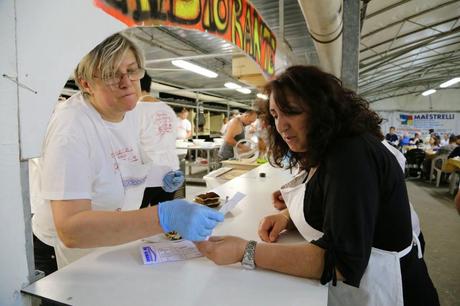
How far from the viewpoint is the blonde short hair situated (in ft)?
3.55

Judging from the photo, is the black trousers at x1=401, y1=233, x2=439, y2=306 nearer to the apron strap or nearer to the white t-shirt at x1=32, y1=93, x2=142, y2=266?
the apron strap

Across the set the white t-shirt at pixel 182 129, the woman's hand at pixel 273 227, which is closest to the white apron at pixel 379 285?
the woman's hand at pixel 273 227

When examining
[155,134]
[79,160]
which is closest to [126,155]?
[79,160]

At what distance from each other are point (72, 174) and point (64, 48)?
0.43 meters

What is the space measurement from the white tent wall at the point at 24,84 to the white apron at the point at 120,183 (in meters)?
0.36

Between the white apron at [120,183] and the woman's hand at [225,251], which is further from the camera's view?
the white apron at [120,183]

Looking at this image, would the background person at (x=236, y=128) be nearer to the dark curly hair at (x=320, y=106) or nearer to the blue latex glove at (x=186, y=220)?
the dark curly hair at (x=320, y=106)

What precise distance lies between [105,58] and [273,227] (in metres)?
1.04

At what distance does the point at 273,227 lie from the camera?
1.29m

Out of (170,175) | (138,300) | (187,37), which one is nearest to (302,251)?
(138,300)

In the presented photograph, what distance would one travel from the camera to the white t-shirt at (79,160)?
0.96m

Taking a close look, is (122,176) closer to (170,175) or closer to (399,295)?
(170,175)

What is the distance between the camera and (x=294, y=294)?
84cm

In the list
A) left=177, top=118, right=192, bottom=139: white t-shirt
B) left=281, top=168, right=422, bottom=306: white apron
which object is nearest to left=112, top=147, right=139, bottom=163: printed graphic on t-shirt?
left=281, top=168, right=422, bottom=306: white apron
